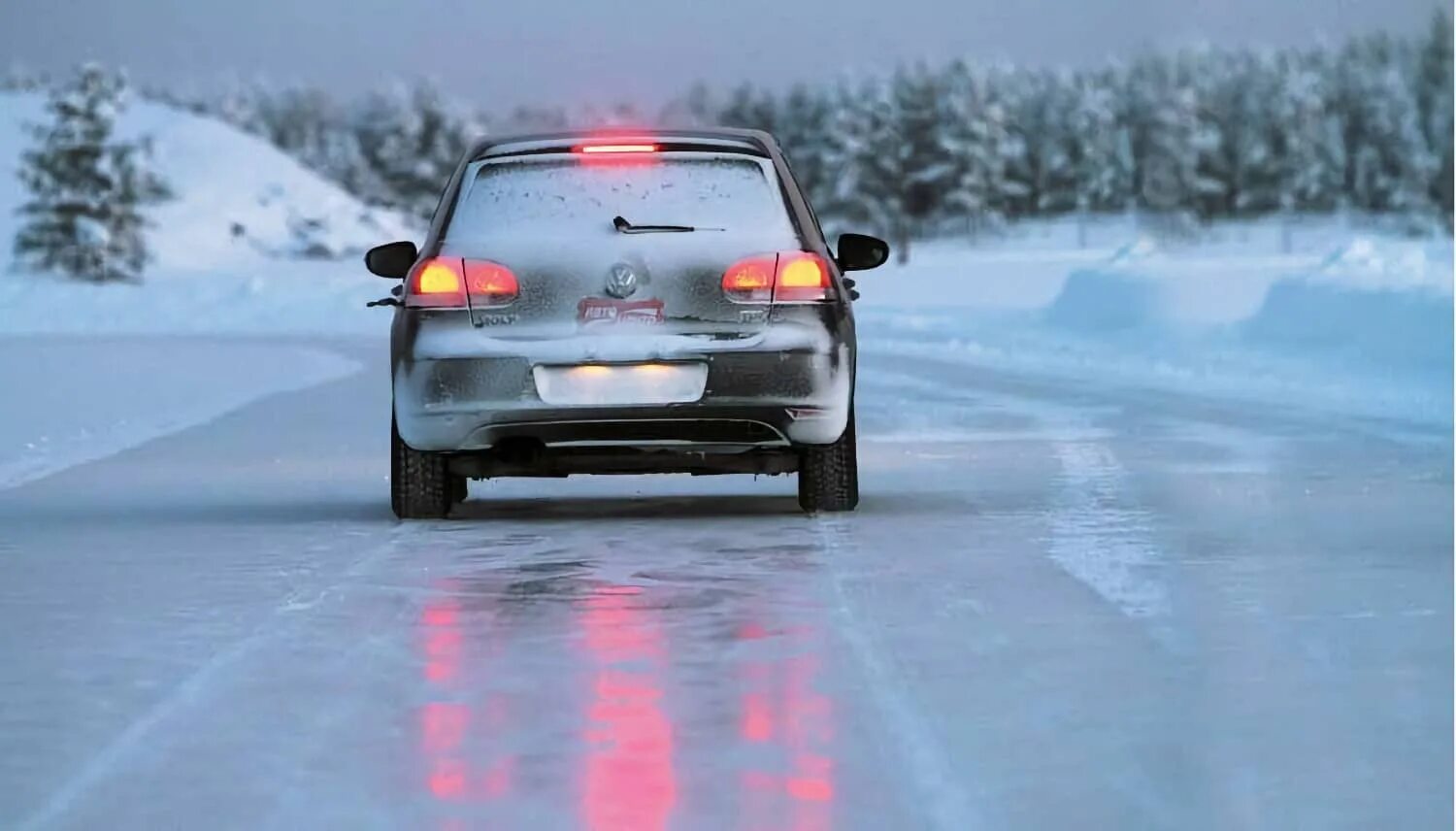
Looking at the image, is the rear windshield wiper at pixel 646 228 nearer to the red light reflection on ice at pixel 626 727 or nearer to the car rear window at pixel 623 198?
the car rear window at pixel 623 198

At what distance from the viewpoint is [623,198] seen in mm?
13172

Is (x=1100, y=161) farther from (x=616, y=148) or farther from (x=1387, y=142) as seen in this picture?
(x=616, y=148)

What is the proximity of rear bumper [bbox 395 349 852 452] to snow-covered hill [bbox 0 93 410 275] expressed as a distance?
127 m

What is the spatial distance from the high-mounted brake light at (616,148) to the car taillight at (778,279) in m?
0.61

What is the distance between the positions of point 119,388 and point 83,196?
93942 millimetres

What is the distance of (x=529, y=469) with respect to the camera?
1328 cm

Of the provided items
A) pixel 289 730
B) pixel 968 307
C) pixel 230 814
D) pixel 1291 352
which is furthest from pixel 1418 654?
pixel 968 307

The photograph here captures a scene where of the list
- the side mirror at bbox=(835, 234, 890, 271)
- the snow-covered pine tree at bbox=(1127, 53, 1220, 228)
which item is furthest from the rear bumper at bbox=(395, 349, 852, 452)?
the snow-covered pine tree at bbox=(1127, 53, 1220, 228)

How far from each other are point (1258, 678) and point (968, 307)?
247 feet

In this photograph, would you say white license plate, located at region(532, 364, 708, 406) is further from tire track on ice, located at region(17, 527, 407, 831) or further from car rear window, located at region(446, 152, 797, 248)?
tire track on ice, located at region(17, 527, 407, 831)

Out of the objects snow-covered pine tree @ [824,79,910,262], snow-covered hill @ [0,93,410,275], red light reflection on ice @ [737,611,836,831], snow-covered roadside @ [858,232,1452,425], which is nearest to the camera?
red light reflection on ice @ [737,611,836,831]

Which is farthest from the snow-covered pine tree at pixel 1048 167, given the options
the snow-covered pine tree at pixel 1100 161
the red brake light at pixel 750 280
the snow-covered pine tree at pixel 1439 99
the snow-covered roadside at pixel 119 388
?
the red brake light at pixel 750 280

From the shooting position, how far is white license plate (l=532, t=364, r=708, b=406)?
42.6ft

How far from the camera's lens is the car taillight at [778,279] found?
13.1 meters
